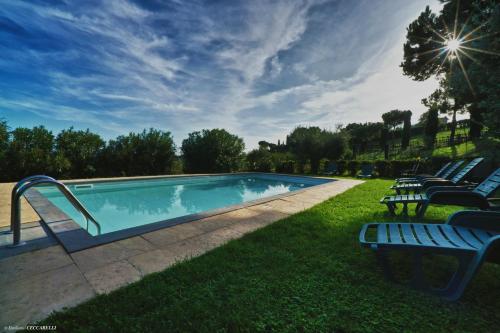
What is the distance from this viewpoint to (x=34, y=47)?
757 centimetres

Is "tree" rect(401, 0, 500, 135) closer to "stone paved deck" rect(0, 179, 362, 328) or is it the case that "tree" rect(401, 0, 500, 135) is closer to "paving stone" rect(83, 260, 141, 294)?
"stone paved deck" rect(0, 179, 362, 328)

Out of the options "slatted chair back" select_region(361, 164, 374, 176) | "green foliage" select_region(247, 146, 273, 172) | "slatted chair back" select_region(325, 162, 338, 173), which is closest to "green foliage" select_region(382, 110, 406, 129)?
"slatted chair back" select_region(325, 162, 338, 173)

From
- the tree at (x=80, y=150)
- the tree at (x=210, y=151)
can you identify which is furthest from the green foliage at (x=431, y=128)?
the tree at (x=80, y=150)

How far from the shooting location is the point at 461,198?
286 cm

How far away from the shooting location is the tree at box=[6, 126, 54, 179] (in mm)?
9664

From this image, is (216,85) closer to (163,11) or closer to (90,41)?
(163,11)

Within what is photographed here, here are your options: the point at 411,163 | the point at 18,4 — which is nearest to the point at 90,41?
the point at 18,4

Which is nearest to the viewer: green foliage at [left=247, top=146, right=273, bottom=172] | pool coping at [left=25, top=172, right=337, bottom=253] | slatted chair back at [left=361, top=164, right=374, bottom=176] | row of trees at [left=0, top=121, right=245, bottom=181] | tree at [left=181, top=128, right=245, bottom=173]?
pool coping at [left=25, top=172, right=337, bottom=253]

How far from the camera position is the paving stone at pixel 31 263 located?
1.95m

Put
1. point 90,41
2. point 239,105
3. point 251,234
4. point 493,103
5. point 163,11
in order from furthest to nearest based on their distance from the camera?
1. point 239,105
2. point 90,41
3. point 163,11
4. point 493,103
5. point 251,234

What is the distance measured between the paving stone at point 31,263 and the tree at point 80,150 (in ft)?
37.5

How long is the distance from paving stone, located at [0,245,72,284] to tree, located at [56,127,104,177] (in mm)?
11424

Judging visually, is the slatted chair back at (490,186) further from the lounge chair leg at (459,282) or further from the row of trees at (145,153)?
the row of trees at (145,153)

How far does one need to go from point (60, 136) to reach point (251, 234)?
13569 millimetres
